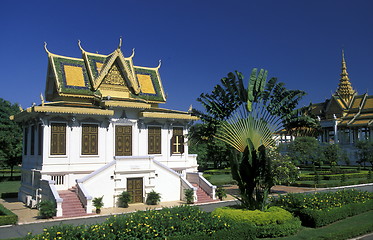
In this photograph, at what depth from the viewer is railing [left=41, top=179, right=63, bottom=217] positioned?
1852 cm

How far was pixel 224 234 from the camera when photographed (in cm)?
Answer: 1162

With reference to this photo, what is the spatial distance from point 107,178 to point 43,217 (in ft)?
14.5

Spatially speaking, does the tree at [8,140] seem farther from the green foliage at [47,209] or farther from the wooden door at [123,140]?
the green foliage at [47,209]

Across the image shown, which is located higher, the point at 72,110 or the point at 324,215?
the point at 72,110

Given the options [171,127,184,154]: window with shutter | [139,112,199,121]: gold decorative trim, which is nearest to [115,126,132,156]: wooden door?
[139,112,199,121]: gold decorative trim

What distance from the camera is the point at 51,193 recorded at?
19.3 m

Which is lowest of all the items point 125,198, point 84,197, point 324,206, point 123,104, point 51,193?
point 125,198

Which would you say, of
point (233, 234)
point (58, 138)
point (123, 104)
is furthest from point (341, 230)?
point (58, 138)

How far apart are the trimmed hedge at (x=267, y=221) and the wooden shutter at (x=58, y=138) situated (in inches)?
477

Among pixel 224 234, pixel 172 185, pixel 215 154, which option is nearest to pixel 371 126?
pixel 215 154

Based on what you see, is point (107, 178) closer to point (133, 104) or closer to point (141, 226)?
point (133, 104)

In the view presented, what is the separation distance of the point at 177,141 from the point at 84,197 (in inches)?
352

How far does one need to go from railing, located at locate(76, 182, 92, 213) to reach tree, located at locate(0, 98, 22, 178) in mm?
19513

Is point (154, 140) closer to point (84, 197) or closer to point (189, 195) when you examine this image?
point (189, 195)
